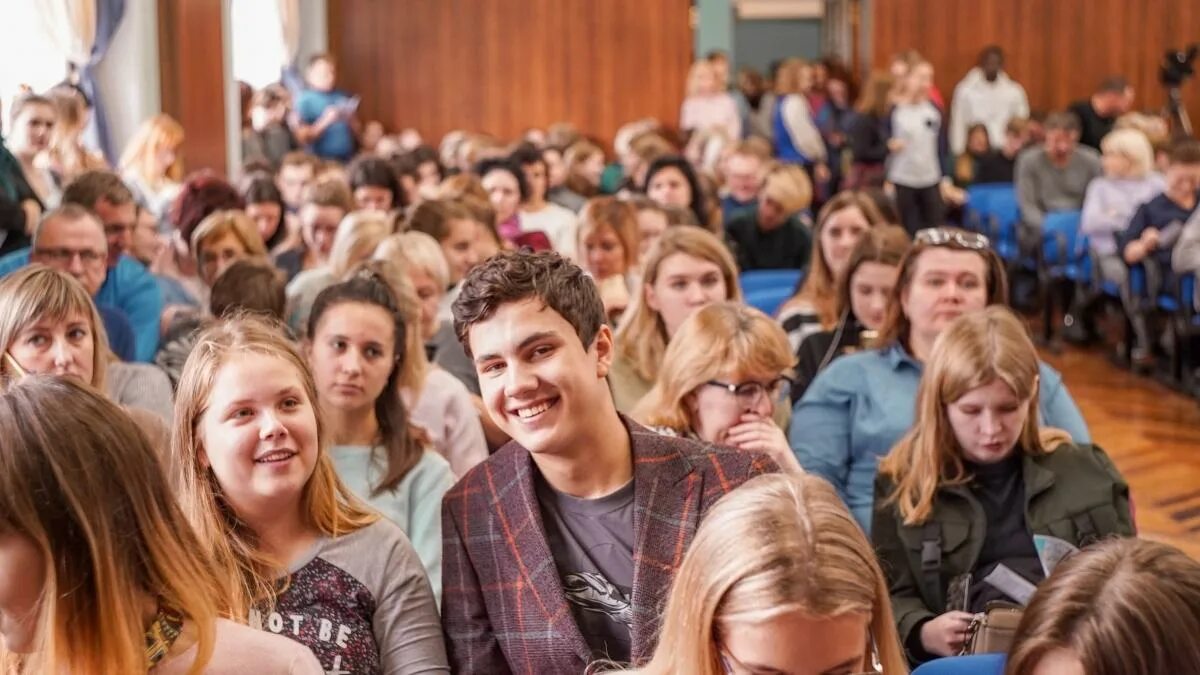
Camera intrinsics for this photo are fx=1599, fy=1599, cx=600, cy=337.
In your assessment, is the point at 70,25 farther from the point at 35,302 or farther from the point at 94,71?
the point at 35,302

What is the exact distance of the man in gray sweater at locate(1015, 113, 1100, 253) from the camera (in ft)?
35.3

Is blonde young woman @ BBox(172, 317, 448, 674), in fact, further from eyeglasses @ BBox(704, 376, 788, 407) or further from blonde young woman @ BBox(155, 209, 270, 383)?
blonde young woman @ BBox(155, 209, 270, 383)

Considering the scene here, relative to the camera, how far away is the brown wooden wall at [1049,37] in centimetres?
1498

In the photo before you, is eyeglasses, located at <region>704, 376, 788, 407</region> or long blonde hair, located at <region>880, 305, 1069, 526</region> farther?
eyeglasses, located at <region>704, 376, 788, 407</region>

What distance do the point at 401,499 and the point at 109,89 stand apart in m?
6.35

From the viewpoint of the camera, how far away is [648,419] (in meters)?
3.32

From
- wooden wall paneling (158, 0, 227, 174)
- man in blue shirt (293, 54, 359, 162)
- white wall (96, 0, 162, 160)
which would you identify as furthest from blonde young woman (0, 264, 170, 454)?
man in blue shirt (293, 54, 359, 162)

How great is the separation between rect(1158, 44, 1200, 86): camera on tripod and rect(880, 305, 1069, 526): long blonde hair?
11.0m

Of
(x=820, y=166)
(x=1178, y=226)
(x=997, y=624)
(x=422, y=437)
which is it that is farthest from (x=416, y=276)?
(x=820, y=166)

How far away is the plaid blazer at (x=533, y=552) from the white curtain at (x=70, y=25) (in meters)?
6.70

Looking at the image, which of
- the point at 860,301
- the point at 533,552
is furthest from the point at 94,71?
the point at 533,552

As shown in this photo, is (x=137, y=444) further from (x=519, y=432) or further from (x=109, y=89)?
(x=109, y=89)

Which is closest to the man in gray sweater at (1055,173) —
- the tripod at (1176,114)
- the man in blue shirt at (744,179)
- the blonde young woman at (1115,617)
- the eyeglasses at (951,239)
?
the tripod at (1176,114)

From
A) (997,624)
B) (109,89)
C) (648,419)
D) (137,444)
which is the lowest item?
(997,624)
